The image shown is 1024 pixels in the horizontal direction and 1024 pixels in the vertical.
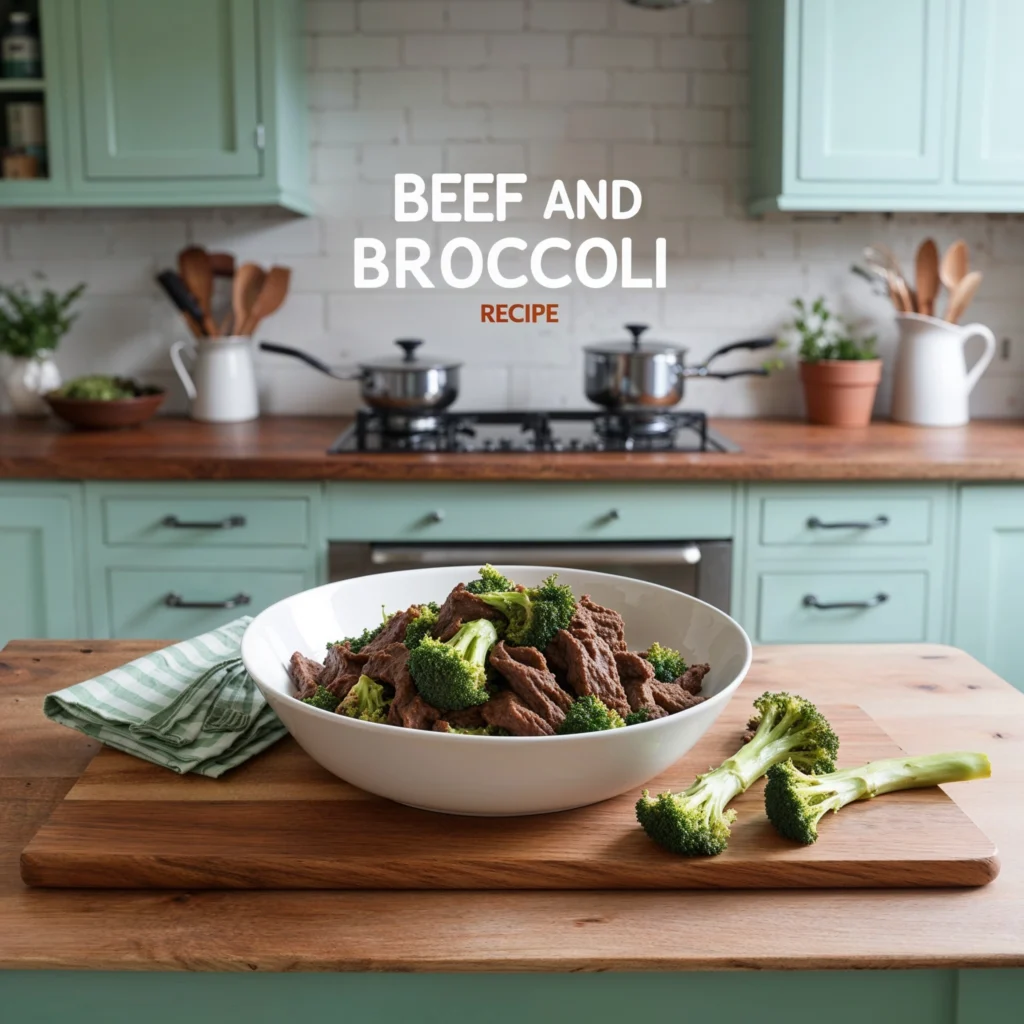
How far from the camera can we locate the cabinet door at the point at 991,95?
2988mm

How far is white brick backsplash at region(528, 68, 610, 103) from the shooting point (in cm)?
335

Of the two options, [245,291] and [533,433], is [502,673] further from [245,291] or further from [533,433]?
[245,291]

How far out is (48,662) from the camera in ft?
5.05

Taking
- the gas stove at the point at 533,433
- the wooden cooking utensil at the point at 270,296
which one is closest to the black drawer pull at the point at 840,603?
the gas stove at the point at 533,433

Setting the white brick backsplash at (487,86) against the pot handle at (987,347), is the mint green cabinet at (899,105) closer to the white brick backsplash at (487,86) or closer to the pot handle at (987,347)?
the pot handle at (987,347)

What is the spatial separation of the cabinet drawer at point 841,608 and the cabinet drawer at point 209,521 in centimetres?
111

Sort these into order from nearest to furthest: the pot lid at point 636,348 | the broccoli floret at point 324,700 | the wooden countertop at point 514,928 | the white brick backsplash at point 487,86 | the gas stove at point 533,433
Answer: the wooden countertop at point 514,928, the broccoli floret at point 324,700, the gas stove at point 533,433, the pot lid at point 636,348, the white brick backsplash at point 487,86

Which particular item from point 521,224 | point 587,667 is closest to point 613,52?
point 521,224

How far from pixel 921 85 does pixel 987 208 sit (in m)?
0.35

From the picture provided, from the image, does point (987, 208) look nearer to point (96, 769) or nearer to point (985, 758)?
point (985, 758)

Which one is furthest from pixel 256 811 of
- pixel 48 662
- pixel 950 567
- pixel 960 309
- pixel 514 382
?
pixel 960 309

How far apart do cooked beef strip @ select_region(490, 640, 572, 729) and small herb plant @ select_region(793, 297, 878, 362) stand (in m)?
2.48

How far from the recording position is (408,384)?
300 centimetres

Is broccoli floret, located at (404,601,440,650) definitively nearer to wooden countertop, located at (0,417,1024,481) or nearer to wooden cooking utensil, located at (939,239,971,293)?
wooden countertop, located at (0,417,1024,481)
